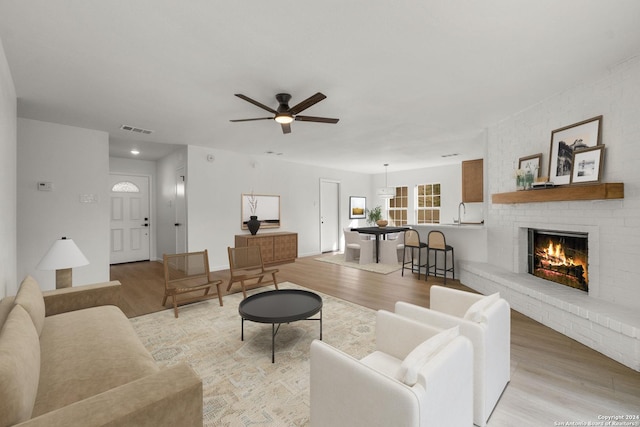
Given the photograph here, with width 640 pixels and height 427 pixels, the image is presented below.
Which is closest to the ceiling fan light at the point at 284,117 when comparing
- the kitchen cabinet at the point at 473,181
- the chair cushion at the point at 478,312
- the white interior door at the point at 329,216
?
the chair cushion at the point at 478,312

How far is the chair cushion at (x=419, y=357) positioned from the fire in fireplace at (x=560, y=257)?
9.13ft

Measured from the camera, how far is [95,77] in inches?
109

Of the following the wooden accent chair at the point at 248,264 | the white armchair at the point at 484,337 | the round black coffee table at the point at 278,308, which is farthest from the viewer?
the wooden accent chair at the point at 248,264

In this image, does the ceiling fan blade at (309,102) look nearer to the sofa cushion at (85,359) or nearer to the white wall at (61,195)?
the sofa cushion at (85,359)

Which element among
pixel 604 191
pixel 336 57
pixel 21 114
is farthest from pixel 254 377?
pixel 21 114

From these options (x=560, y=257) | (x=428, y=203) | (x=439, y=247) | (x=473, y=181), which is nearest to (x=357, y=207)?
(x=428, y=203)

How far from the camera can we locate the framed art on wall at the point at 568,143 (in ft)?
9.42

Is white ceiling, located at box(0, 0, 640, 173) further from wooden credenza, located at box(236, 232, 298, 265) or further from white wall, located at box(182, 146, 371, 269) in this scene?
wooden credenza, located at box(236, 232, 298, 265)

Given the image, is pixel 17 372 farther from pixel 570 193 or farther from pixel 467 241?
pixel 467 241

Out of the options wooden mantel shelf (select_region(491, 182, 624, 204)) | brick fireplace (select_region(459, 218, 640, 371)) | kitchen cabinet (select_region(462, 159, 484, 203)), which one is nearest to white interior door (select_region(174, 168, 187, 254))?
brick fireplace (select_region(459, 218, 640, 371))

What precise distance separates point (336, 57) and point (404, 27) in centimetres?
63

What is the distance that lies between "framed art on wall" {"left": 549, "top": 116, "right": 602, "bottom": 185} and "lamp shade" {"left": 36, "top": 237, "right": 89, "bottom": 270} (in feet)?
17.4

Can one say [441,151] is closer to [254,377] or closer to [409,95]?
[409,95]

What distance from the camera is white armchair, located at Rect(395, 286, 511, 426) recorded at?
65.5 inches
